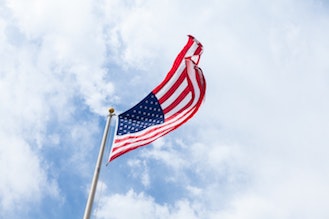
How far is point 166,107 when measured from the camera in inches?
742

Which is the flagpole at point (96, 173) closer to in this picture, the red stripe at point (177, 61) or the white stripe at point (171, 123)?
the white stripe at point (171, 123)

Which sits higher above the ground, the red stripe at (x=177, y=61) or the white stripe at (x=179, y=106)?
the red stripe at (x=177, y=61)

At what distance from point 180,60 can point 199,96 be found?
73.7 inches

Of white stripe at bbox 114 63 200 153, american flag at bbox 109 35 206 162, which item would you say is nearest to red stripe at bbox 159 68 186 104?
american flag at bbox 109 35 206 162

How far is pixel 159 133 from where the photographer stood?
1762cm

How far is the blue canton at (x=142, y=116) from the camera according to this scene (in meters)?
17.9

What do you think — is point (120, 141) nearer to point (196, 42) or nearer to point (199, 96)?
point (199, 96)

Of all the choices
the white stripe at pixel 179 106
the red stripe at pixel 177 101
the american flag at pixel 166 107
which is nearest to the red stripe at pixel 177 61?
the american flag at pixel 166 107

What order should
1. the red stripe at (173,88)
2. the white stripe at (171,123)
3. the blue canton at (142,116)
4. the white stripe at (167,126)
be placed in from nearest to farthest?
the white stripe at (167,126) → the white stripe at (171,123) → the blue canton at (142,116) → the red stripe at (173,88)

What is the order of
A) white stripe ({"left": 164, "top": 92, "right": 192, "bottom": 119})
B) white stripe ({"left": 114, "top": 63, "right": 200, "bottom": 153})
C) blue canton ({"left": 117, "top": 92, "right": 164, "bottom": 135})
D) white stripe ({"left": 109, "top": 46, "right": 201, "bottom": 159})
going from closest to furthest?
1. white stripe ({"left": 109, "top": 46, "right": 201, "bottom": 159})
2. white stripe ({"left": 114, "top": 63, "right": 200, "bottom": 153})
3. blue canton ({"left": 117, "top": 92, "right": 164, "bottom": 135})
4. white stripe ({"left": 164, "top": 92, "right": 192, "bottom": 119})

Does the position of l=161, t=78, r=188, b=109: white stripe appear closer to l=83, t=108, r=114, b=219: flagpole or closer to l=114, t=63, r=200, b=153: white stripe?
l=114, t=63, r=200, b=153: white stripe

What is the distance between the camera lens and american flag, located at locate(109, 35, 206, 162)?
687 inches

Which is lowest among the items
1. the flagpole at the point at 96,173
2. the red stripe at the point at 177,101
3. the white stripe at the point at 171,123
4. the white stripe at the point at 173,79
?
the flagpole at the point at 96,173

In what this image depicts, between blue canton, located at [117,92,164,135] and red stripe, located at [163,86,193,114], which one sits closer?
blue canton, located at [117,92,164,135]
